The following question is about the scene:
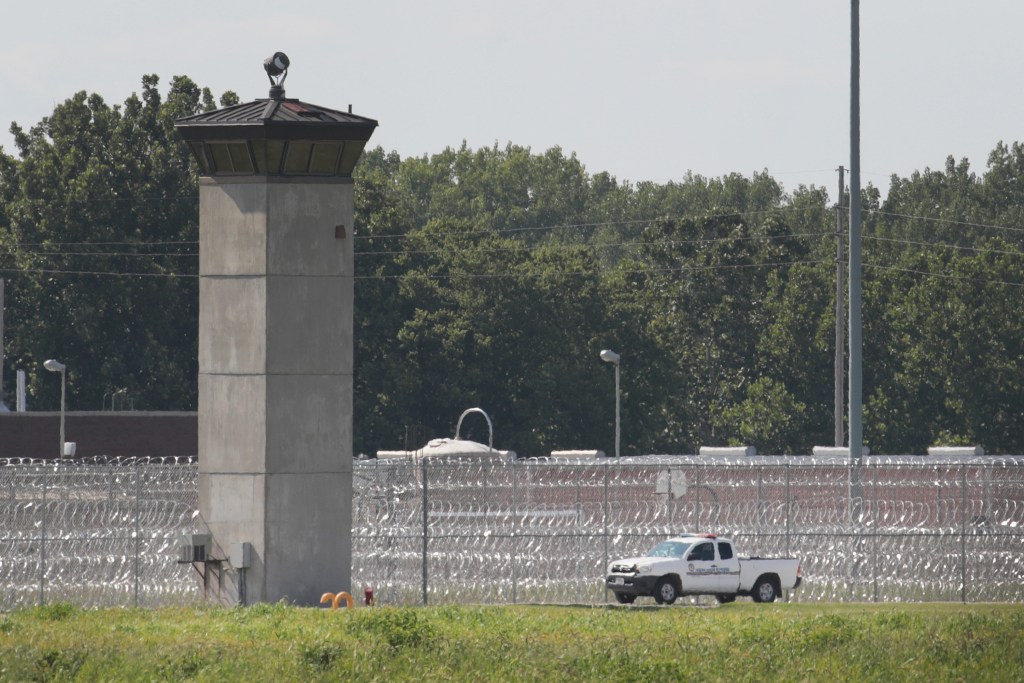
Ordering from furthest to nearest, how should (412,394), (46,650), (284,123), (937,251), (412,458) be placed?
(937,251) → (412,394) → (412,458) → (284,123) → (46,650)

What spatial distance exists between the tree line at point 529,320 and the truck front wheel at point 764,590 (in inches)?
1684

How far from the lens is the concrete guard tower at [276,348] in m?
28.0

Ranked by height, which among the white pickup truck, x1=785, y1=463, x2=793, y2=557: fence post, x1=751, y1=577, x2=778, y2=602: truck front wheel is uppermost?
x1=785, y1=463, x2=793, y2=557: fence post

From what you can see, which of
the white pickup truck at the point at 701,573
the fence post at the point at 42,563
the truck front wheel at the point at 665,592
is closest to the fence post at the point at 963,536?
the white pickup truck at the point at 701,573

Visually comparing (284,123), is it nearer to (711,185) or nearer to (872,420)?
(872,420)

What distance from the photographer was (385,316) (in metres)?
81.3

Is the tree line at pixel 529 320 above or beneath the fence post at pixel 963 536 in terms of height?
above

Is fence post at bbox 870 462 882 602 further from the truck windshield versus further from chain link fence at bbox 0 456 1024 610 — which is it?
→ the truck windshield

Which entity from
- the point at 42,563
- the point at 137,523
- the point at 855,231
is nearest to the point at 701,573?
the point at 855,231

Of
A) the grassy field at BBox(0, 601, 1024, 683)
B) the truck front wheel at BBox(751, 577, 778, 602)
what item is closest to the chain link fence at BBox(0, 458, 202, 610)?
the grassy field at BBox(0, 601, 1024, 683)

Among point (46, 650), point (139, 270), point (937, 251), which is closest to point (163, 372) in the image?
point (139, 270)

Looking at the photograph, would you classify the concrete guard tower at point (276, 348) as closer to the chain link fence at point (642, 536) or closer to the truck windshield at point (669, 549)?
the chain link fence at point (642, 536)

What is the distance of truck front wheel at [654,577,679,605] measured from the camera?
31.2m

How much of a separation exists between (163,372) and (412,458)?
3105 centimetres
